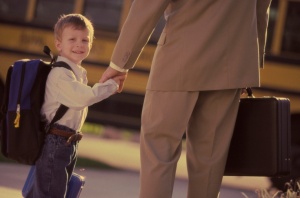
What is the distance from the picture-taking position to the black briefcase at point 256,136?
4309mm

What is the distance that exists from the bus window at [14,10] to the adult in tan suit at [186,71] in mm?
5709

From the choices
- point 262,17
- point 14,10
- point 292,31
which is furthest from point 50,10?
point 262,17

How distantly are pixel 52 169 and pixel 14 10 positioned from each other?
19.4 feet

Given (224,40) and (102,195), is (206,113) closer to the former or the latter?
(224,40)

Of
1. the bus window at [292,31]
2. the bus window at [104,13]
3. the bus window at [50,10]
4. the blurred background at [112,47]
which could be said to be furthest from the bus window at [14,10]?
the bus window at [292,31]

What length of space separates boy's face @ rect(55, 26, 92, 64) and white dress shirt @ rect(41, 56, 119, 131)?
0.08m

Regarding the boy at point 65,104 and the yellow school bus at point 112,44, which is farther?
the yellow school bus at point 112,44

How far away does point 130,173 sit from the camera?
340 inches

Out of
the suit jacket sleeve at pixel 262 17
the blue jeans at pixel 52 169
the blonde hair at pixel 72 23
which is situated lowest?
the blue jeans at pixel 52 169

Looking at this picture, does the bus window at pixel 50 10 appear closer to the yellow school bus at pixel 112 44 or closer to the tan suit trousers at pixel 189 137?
the yellow school bus at pixel 112 44

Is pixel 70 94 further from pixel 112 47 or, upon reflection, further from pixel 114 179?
pixel 112 47

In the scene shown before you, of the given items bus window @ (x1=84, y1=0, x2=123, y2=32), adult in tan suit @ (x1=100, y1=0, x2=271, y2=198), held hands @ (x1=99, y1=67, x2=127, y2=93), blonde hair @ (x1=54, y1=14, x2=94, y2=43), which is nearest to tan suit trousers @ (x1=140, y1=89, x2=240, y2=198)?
adult in tan suit @ (x1=100, y1=0, x2=271, y2=198)

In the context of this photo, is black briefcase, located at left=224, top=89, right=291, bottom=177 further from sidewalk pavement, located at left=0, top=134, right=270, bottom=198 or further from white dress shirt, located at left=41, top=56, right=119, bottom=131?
sidewalk pavement, located at left=0, top=134, right=270, bottom=198

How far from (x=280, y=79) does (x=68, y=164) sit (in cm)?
498
